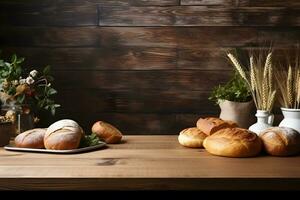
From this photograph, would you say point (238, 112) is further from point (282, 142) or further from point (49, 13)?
point (49, 13)

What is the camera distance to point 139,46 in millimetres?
1864

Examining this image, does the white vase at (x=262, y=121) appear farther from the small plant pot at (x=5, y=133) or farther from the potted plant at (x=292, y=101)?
the small plant pot at (x=5, y=133)

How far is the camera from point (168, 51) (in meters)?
1.86

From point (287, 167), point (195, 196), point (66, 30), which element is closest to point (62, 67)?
point (66, 30)

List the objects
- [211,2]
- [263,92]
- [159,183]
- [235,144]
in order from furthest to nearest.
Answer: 1. [211,2]
2. [263,92]
3. [235,144]
4. [159,183]

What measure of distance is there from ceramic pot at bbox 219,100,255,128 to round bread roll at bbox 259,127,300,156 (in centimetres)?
32

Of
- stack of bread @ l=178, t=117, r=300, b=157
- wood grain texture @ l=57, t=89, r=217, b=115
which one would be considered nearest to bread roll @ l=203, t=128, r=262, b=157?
stack of bread @ l=178, t=117, r=300, b=157

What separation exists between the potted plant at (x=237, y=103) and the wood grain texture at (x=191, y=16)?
370 mm

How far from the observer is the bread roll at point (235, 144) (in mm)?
1202

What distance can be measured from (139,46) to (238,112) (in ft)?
1.82

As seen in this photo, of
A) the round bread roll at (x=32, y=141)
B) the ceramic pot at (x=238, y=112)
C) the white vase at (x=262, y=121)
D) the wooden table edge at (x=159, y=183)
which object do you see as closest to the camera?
the wooden table edge at (x=159, y=183)

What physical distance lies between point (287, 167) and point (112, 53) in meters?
1.00

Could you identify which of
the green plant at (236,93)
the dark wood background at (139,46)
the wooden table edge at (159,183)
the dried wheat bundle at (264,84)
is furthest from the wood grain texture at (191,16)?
the wooden table edge at (159,183)

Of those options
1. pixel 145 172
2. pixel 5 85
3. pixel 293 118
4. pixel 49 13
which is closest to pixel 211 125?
pixel 293 118
